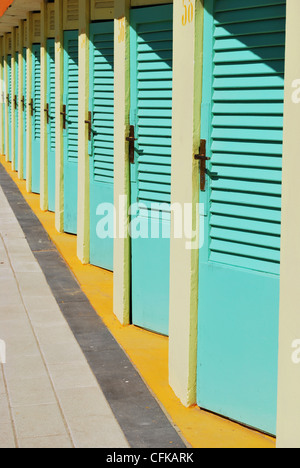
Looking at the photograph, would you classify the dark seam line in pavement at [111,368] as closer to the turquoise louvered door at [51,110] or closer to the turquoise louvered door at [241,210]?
the turquoise louvered door at [241,210]

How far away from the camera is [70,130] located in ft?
36.4

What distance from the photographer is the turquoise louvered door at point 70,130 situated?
10.9 metres

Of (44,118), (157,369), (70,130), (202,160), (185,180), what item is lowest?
(157,369)

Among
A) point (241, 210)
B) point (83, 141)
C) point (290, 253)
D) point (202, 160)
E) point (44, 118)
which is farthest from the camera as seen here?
point (44, 118)

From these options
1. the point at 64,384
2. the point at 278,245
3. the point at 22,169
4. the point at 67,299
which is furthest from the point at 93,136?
the point at 22,169

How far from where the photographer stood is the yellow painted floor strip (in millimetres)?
4848

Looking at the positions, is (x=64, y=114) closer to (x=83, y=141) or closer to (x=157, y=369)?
(x=83, y=141)

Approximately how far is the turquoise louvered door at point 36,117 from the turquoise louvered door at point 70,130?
11.3ft

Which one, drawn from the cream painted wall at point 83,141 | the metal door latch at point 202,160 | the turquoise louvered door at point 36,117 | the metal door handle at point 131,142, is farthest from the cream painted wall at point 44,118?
the metal door latch at point 202,160

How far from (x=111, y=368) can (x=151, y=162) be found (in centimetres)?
189

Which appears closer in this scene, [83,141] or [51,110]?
[83,141]

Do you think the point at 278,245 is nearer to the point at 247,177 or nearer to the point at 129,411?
the point at 247,177

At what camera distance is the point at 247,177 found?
4.92 meters

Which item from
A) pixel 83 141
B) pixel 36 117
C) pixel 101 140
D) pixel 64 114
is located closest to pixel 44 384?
pixel 101 140
